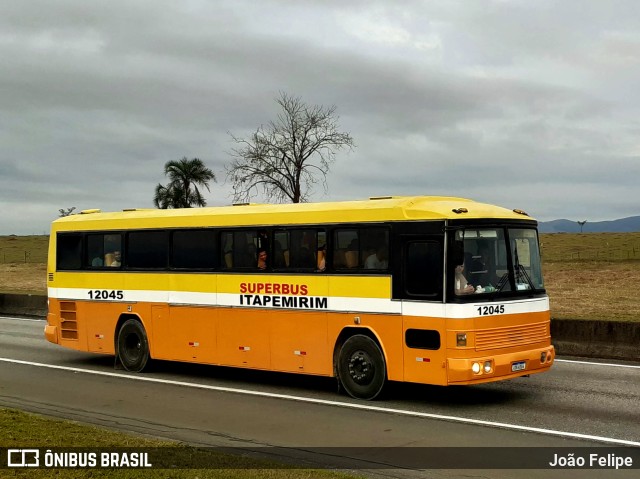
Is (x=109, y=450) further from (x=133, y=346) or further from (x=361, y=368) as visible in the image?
(x=133, y=346)

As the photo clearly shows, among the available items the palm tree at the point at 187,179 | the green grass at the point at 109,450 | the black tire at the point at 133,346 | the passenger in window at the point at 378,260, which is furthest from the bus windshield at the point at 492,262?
the palm tree at the point at 187,179

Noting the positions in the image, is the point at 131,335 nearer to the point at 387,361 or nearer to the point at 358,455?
→ the point at 387,361

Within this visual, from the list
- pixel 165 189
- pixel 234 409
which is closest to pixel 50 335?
pixel 234 409

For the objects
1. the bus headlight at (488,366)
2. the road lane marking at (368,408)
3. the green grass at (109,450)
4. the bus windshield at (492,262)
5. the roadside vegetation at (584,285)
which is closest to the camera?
the green grass at (109,450)

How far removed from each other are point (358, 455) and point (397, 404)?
10.8 ft

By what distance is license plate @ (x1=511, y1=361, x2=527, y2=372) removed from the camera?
1264 cm

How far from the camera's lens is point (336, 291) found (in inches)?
543

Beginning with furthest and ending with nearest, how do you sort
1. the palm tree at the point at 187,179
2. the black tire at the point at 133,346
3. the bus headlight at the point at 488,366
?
1. the palm tree at the point at 187,179
2. the black tire at the point at 133,346
3. the bus headlight at the point at 488,366

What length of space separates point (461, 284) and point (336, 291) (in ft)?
7.30

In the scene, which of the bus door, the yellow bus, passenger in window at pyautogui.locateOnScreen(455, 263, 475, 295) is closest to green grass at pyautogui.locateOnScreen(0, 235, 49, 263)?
the yellow bus

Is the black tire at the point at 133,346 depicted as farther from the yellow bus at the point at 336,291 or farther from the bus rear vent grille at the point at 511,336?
the bus rear vent grille at the point at 511,336

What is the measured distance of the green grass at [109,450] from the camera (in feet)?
26.9

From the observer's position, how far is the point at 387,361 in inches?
513

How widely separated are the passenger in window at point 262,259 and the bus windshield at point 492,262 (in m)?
3.81
